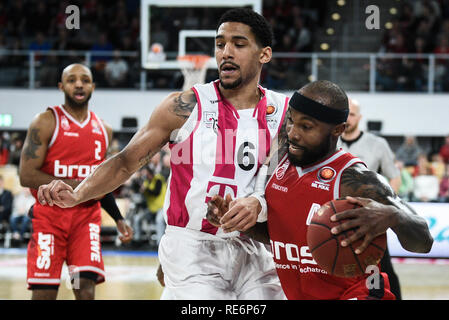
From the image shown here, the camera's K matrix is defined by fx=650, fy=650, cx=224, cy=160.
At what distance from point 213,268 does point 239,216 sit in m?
0.50

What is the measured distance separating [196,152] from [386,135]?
1238 centimetres

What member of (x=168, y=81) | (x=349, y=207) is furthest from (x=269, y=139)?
(x=168, y=81)

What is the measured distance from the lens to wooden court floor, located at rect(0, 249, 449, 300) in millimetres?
7798

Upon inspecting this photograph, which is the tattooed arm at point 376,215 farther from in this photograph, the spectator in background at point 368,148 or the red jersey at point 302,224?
the spectator in background at point 368,148

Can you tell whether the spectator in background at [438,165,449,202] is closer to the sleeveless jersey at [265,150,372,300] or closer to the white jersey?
the white jersey

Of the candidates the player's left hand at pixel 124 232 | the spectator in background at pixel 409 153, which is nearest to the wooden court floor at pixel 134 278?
the player's left hand at pixel 124 232

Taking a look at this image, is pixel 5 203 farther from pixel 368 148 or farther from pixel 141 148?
pixel 141 148

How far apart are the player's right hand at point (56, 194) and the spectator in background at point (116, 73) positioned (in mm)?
12388

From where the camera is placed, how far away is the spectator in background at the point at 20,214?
489 inches

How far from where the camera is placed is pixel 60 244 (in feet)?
17.4

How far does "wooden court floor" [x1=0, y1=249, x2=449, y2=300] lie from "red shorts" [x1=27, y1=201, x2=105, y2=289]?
2.32 metres

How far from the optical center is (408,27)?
1609 centimetres

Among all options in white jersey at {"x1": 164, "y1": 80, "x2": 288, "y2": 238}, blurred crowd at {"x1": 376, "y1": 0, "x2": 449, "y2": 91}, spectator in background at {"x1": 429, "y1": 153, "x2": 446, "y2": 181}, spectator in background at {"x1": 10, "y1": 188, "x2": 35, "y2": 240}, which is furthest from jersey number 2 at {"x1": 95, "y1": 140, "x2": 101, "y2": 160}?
blurred crowd at {"x1": 376, "y1": 0, "x2": 449, "y2": 91}
